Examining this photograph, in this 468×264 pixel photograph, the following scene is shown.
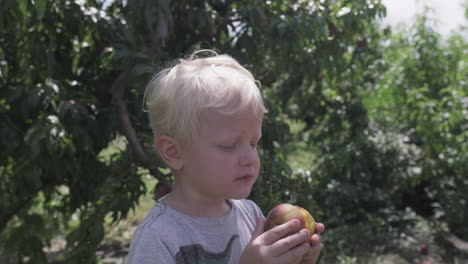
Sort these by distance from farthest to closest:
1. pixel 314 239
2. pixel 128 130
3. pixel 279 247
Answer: pixel 128 130 → pixel 314 239 → pixel 279 247

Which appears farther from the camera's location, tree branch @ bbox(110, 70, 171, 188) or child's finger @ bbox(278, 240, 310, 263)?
tree branch @ bbox(110, 70, 171, 188)

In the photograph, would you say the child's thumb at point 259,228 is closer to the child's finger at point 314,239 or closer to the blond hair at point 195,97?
the child's finger at point 314,239

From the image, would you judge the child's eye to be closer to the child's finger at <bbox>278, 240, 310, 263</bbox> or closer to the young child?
the young child

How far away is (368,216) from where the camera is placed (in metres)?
4.12

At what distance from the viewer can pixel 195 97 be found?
114 centimetres

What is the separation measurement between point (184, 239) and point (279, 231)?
0.67 ft

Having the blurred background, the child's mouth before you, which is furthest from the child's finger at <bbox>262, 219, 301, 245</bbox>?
the blurred background

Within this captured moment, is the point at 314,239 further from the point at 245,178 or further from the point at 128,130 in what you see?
the point at 128,130

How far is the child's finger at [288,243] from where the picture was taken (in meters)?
1.09

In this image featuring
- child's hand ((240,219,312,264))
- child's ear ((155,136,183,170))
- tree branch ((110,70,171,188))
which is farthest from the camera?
tree branch ((110,70,171,188))

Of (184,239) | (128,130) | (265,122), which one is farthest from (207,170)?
(265,122)

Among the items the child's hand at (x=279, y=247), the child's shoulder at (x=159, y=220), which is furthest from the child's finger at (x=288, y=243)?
the child's shoulder at (x=159, y=220)

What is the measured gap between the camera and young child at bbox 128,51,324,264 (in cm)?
112

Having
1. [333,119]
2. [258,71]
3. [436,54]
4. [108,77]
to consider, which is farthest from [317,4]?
[436,54]
